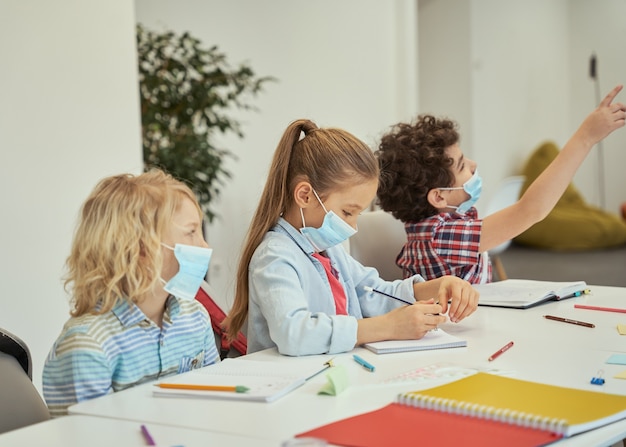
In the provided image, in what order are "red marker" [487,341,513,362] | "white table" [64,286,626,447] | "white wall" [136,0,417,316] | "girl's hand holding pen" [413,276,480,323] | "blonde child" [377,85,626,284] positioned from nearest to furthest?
"white table" [64,286,626,447] < "red marker" [487,341,513,362] < "girl's hand holding pen" [413,276,480,323] < "blonde child" [377,85,626,284] < "white wall" [136,0,417,316]

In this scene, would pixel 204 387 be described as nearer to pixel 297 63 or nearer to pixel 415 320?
pixel 415 320

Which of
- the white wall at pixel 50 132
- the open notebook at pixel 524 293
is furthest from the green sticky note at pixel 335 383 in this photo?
the white wall at pixel 50 132

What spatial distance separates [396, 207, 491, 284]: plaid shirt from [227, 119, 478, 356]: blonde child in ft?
1.28

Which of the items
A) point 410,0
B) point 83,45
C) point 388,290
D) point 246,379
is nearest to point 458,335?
point 388,290

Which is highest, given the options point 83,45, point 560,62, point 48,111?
point 560,62

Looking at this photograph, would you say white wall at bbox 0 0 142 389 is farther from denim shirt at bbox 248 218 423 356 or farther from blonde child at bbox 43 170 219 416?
blonde child at bbox 43 170 219 416

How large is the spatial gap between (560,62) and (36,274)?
6.68 meters

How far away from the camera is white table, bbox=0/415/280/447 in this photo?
102 centimetres

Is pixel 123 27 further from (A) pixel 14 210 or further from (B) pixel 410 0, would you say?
(B) pixel 410 0

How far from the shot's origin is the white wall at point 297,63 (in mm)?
5035

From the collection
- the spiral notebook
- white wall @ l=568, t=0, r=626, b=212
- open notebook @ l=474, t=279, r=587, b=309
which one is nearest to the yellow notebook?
the spiral notebook

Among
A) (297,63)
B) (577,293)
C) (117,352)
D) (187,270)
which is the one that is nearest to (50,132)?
(187,270)

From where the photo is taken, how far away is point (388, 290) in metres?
1.99

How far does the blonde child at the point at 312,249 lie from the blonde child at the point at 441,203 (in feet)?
1.32
